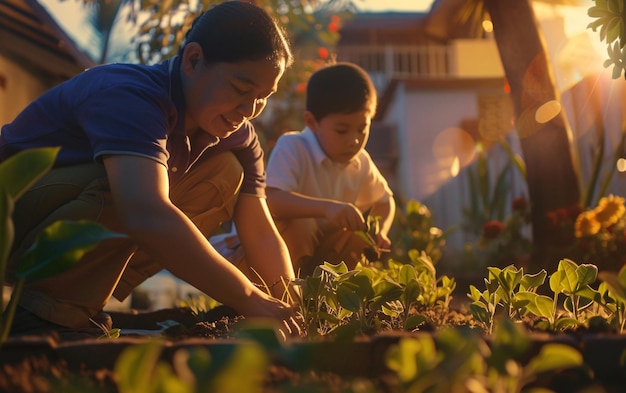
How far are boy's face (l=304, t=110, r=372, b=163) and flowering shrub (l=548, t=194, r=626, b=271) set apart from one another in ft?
6.12

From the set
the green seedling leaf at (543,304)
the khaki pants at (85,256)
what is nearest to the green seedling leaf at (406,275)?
the green seedling leaf at (543,304)

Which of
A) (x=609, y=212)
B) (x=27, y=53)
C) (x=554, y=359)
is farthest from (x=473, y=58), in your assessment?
(x=554, y=359)

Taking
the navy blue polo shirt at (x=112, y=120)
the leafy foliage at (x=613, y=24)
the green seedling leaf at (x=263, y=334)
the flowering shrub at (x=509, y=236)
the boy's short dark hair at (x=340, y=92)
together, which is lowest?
the flowering shrub at (x=509, y=236)

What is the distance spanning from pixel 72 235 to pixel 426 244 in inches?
160

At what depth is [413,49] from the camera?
18859mm

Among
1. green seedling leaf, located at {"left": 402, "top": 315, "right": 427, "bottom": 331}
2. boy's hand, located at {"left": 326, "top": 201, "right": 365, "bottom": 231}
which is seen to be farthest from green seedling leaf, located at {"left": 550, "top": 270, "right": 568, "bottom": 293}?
boy's hand, located at {"left": 326, "top": 201, "right": 365, "bottom": 231}

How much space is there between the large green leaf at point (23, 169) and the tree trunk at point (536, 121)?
4.07 m

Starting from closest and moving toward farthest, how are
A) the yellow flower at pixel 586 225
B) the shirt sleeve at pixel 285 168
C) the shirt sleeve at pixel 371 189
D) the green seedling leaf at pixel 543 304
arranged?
the green seedling leaf at pixel 543 304
the shirt sleeve at pixel 285 168
the shirt sleeve at pixel 371 189
the yellow flower at pixel 586 225

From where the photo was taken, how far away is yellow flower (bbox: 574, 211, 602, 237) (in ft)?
15.7

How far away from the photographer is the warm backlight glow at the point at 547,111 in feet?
15.8

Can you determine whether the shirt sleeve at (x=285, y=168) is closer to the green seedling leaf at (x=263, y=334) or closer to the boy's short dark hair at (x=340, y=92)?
the boy's short dark hair at (x=340, y=92)

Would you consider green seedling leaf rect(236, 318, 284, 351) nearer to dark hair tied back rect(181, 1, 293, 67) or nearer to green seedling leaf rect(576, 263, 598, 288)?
green seedling leaf rect(576, 263, 598, 288)

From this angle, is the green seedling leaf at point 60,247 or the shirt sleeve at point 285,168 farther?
the shirt sleeve at point 285,168

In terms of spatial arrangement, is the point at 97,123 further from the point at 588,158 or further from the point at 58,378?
the point at 588,158
